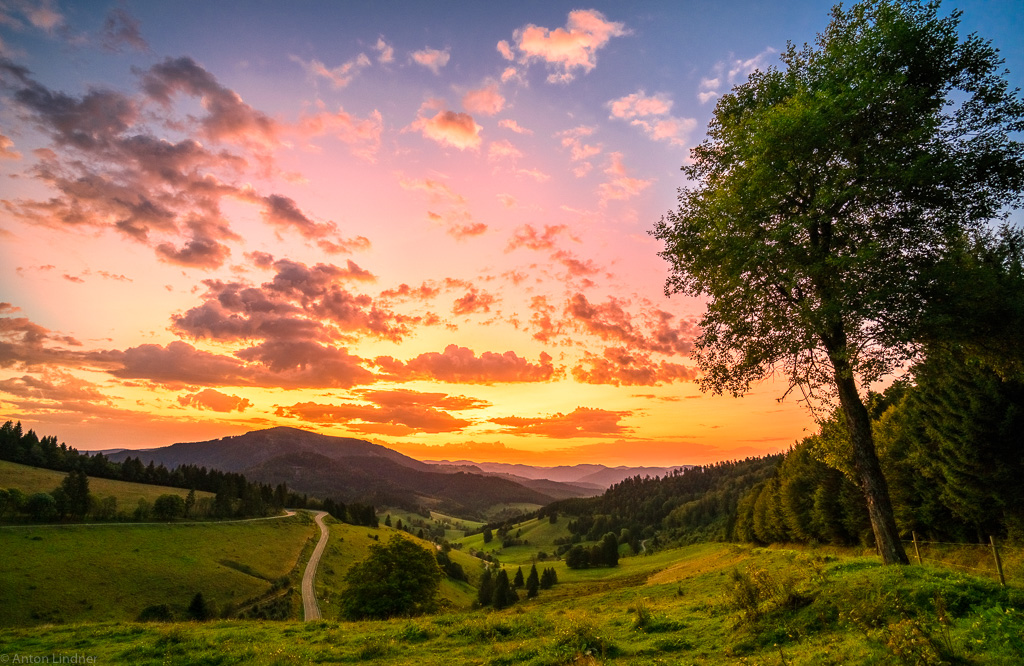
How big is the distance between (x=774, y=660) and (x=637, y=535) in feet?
665

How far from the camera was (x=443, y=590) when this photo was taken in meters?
98.2

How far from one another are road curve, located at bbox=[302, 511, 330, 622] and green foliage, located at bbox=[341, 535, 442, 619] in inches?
175

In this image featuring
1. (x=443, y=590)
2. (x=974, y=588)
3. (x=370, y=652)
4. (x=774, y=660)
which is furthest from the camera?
(x=443, y=590)

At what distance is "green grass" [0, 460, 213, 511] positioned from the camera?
94938 millimetres

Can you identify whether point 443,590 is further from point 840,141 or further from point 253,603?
point 840,141

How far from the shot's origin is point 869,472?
43.5 feet

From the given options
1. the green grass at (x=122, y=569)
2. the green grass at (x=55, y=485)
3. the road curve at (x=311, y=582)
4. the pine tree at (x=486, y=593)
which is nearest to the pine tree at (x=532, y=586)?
the pine tree at (x=486, y=593)

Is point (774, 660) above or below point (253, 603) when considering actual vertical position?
above

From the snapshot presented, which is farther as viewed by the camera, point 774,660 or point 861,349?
point 861,349

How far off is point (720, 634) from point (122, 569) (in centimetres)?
8914

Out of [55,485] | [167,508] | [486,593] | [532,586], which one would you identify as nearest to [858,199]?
[486,593]

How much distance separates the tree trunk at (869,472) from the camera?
12727mm

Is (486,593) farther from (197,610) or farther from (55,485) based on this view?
(55,485)

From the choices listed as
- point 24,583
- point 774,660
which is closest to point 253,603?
point 24,583
